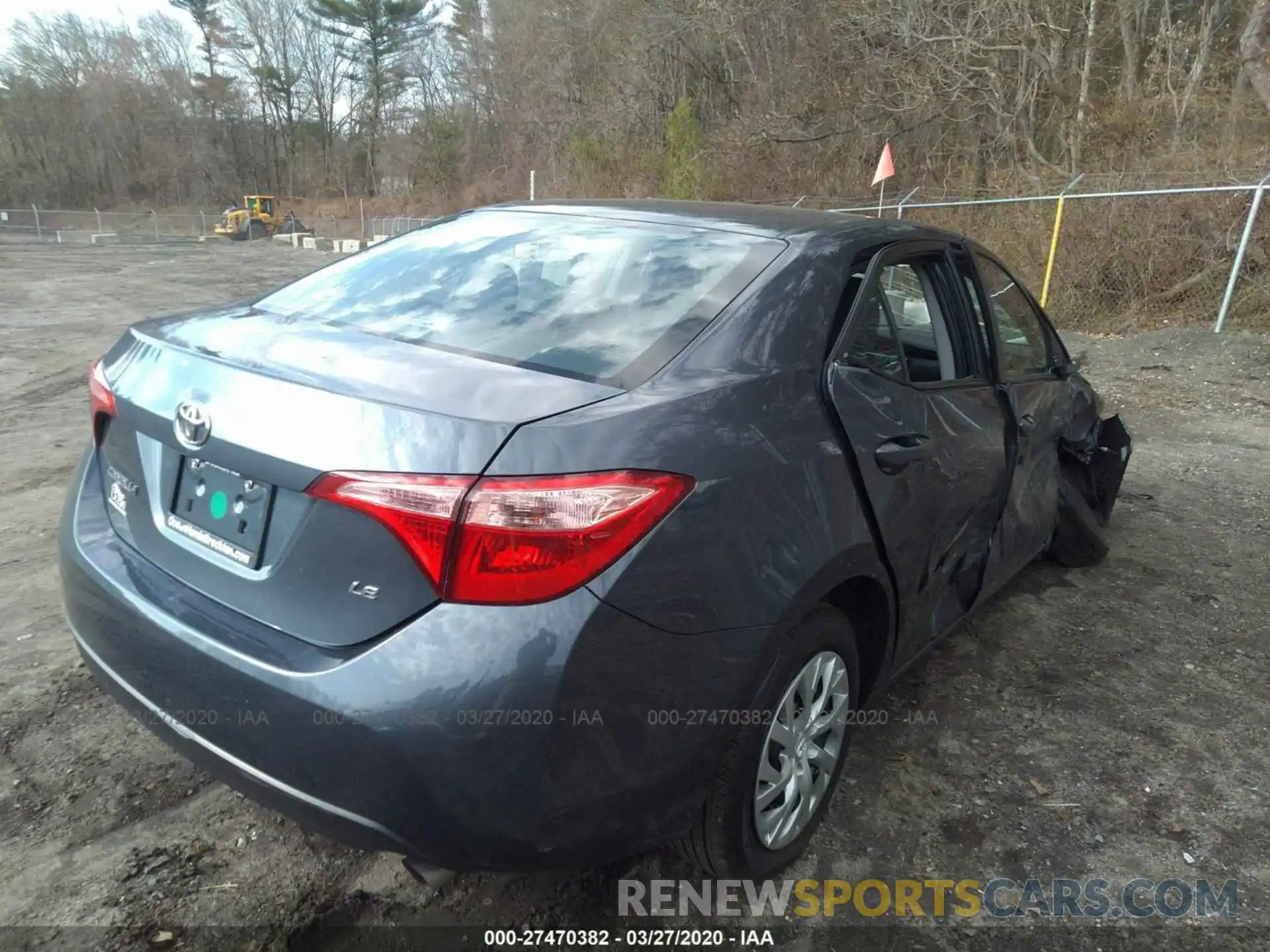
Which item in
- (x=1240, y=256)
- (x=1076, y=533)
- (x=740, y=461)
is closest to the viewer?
(x=740, y=461)

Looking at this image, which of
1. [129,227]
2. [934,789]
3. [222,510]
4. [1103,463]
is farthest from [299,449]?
[129,227]

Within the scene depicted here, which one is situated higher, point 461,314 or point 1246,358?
point 461,314

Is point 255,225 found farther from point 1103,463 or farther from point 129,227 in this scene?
point 1103,463

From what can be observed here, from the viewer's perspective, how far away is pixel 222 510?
68.4 inches

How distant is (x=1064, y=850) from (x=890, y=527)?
1103 millimetres

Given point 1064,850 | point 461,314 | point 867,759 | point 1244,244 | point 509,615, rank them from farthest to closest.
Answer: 1. point 1244,244
2. point 867,759
3. point 1064,850
4. point 461,314
5. point 509,615

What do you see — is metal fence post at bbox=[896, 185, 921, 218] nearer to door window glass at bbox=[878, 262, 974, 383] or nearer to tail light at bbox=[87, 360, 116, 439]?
door window glass at bbox=[878, 262, 974, 383]

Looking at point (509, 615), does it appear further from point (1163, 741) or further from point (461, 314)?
point (1163, 741)

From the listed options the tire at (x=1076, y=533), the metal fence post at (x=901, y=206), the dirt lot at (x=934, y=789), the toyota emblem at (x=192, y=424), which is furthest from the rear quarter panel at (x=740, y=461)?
the metal fence post at (x=901, y=206)

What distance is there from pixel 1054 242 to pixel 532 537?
12.7m

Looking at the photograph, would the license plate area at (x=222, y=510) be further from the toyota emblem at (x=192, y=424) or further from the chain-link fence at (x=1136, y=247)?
the chain-link fence at (x=1136, y=247)

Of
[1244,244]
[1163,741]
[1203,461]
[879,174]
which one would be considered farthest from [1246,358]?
[1163,741]

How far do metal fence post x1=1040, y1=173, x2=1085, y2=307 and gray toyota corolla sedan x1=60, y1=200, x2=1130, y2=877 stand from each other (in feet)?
36.5

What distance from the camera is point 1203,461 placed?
6.32m
